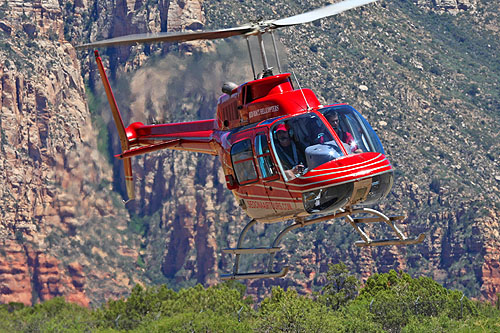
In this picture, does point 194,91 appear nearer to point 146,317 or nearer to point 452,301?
point 452,301

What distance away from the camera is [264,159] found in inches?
1613

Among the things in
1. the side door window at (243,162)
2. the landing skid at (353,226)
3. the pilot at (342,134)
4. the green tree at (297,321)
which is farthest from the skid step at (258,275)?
the green tree at (297,321)

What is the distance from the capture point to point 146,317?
425ft

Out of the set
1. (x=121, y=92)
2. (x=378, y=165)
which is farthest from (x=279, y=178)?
(x=121, y=92)

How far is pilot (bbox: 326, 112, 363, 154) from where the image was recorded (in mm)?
40500

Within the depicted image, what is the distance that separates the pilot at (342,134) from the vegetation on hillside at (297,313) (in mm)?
49983

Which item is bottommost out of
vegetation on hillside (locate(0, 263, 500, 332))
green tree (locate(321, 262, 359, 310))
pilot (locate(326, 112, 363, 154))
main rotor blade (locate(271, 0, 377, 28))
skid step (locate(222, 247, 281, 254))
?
green tree (locate(321, 262, 359, 310))

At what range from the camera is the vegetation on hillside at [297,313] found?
306 feet

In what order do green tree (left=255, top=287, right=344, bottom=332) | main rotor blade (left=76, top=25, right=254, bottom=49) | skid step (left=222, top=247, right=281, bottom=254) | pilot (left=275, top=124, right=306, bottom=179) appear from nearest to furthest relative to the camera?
pilot (left=275, top=124, right=306, bottom=179) < main rotor blade (left=76, top=25, right=254, bottom=49) < skid step (left=222, top=247, right=281, bottom=254) < green tree (left=255, top=287, right=344, bottom=332)

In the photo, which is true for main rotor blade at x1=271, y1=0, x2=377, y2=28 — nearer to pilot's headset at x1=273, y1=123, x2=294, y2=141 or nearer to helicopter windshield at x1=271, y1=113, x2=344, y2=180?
helicopter windshield at x1=271, y1=113, x2=344, y2=180

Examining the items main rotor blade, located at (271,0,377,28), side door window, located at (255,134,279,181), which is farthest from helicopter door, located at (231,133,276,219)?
main rotor blade, located at (271,0,377,28)

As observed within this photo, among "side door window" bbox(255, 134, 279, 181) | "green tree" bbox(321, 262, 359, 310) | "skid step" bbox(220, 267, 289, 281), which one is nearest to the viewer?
"side door window" bbox(255, 134, 279, 181)

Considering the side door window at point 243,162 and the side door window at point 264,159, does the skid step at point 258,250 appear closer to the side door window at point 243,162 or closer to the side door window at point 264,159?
the side door window at point 243,162

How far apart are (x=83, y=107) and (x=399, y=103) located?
2024 inches
